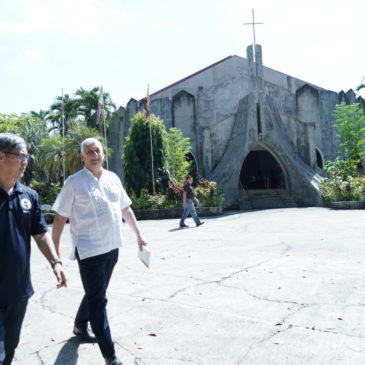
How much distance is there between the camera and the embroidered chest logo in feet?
8.05

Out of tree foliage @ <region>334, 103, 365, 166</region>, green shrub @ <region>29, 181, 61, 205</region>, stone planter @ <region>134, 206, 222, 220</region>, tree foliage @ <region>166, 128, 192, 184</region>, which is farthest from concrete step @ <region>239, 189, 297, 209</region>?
green shrub @ <region>29, 181, 61, 205</region>

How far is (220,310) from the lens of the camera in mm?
4203

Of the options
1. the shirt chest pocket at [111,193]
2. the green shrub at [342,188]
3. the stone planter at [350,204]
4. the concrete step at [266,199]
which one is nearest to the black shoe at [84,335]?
the shirt chest pocket at [111,193]

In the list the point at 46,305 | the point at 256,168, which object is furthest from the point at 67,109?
the point at 46,305

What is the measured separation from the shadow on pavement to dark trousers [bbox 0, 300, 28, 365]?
0.81 meters

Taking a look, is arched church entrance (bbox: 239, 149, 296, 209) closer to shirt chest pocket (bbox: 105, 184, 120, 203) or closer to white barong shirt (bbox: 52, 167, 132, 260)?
shirt chest pocket (bbox: 105, 184, 120, 203)

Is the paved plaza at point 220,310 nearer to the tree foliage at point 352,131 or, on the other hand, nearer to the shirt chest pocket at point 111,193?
the shirt chest pocket at point 111,193

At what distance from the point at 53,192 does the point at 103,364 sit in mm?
19126

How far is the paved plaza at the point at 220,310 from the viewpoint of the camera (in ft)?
10.4

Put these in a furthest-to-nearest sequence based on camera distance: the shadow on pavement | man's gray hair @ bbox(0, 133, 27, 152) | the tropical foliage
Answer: the tropical foliage
the shadow on pavement
man's gray hair @ bbox(0, 133, 27, 152)

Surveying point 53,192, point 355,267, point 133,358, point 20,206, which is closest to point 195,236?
point 355,267

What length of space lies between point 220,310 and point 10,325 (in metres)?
2.43

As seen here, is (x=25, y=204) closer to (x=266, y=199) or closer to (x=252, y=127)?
(x=252, y=127)

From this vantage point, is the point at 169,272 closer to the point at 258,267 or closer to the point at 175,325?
the point at 258,267
